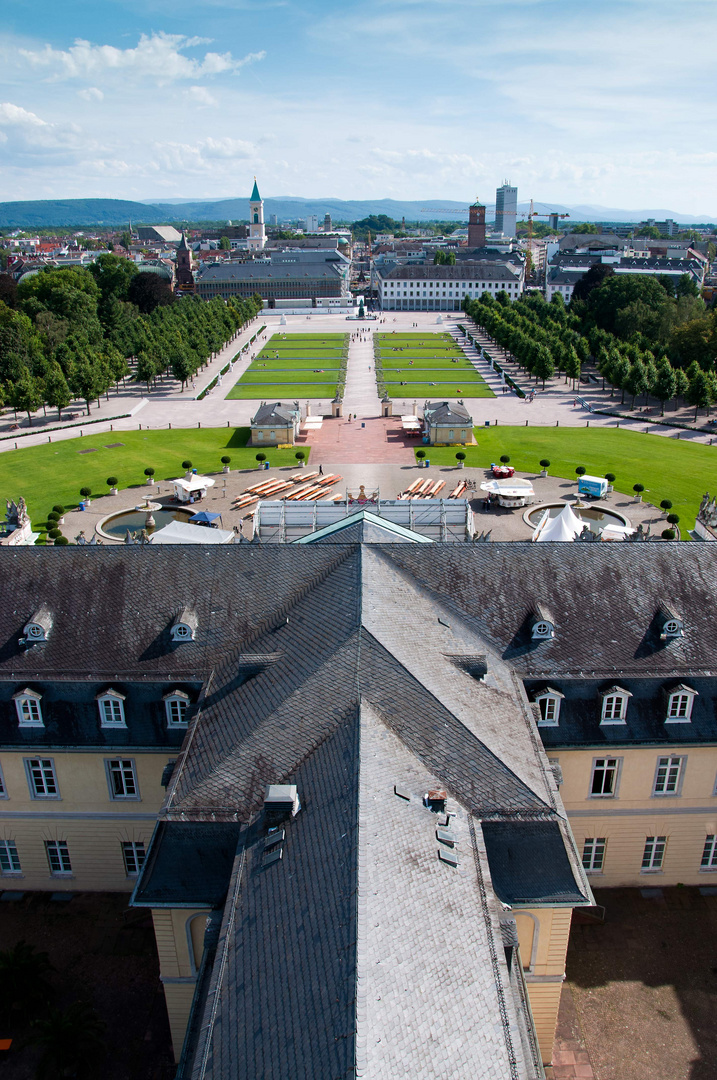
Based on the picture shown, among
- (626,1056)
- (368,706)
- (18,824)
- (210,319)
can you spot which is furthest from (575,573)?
(210,319)

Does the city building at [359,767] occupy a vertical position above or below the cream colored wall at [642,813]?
above

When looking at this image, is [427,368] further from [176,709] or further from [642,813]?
[176,709]

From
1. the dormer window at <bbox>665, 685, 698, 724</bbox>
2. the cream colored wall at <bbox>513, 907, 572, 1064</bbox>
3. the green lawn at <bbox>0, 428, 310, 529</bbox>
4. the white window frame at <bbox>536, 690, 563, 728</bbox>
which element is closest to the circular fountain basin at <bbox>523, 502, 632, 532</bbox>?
the green lawn at <bbox>0, 428, 310, 529</bbox>

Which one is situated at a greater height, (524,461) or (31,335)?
(31,335)

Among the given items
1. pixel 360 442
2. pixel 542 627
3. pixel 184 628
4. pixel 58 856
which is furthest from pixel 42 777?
pixel 360 442

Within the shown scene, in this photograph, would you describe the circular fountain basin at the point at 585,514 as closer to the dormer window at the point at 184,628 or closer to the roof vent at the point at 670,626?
the roof vent at the point at 670,626

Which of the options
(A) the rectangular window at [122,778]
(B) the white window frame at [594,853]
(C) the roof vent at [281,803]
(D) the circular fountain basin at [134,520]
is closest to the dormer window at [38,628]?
(A) the rectangular window at [122,778]

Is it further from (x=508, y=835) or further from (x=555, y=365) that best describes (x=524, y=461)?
(x=508, y=835)
